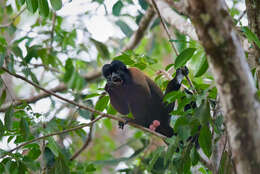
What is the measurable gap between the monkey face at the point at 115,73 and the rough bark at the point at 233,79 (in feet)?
10.8

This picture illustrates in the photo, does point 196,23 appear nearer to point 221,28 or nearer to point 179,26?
point 221,28

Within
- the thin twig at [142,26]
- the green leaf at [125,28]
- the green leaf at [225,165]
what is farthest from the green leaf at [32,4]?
the thin twig at [142,26]

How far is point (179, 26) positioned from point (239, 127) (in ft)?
11.6

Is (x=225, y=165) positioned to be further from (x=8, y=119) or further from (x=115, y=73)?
(x=115, y=73)

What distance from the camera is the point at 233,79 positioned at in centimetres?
215

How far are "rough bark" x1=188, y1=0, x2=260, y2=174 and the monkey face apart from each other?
3287 mm

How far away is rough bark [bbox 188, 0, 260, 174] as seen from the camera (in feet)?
6.84

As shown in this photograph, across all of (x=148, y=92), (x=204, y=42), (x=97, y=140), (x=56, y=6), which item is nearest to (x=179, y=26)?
(x=148, y=92)

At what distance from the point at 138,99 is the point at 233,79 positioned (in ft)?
11.6

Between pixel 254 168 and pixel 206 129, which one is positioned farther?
pixel 206 129

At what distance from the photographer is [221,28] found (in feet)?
6.87

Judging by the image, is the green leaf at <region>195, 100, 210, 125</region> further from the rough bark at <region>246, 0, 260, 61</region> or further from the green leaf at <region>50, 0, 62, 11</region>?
the green leaf at <region>50, 0, 62, 11</region>

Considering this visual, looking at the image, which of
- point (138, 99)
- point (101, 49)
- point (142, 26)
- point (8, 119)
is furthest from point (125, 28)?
point (8, 119)

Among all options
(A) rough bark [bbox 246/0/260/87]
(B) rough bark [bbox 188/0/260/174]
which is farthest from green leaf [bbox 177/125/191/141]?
(A) rough bark [bbox 246/0/260/87]
